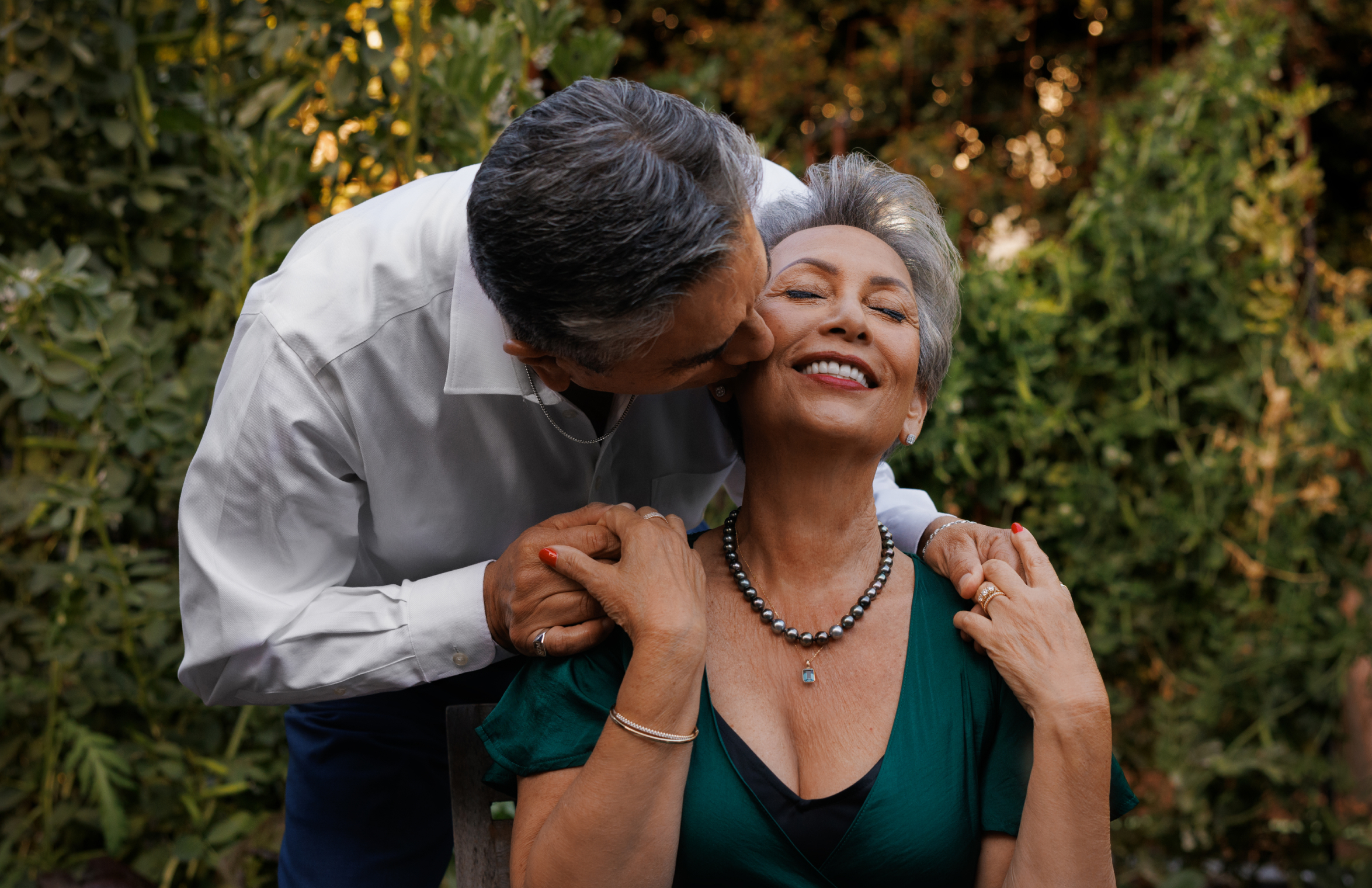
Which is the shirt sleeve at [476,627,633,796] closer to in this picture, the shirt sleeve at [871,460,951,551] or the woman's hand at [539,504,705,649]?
the woman's hand at [539,504,705,649]

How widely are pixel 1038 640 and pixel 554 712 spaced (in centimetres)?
78

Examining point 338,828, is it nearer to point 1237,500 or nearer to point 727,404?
point 727,404

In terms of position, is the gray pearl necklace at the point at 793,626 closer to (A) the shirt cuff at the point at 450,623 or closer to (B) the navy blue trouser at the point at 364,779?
(A) the shirt cuff at the point at 450,623

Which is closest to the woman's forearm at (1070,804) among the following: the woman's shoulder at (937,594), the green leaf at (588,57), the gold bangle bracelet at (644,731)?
the woman's shoulder at (937,594)

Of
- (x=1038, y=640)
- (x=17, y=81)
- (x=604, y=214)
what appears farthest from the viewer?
(x=17, y=81)

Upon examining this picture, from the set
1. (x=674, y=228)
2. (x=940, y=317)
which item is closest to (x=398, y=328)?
(x=674, y=228)

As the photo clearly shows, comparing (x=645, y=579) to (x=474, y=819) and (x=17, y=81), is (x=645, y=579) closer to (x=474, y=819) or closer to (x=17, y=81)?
(x=474, y=819)

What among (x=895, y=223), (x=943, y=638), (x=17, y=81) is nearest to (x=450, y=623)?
(x=943, y=638)

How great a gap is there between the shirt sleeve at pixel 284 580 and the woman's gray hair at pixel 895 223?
34.8 inches

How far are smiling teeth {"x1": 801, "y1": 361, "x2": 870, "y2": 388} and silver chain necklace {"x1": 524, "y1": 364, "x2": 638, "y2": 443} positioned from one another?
0.38 meters

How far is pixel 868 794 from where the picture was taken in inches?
64.0

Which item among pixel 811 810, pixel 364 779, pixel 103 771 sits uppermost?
pixel 811 810

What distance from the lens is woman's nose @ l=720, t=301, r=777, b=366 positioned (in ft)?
5.31

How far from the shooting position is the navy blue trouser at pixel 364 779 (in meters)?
2.27
